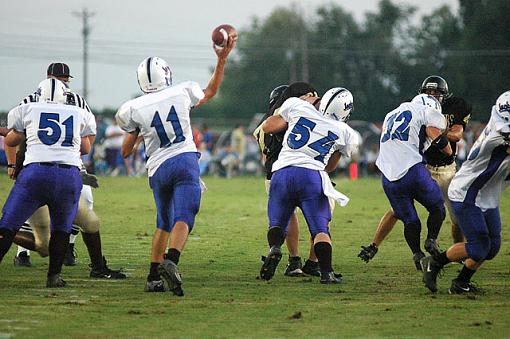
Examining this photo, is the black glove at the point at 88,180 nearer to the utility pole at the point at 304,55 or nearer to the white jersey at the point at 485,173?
the white jersey at the point at 485,173

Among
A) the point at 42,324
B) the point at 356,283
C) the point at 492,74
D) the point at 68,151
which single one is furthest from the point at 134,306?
the point at 492,74

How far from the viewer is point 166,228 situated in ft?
28.6

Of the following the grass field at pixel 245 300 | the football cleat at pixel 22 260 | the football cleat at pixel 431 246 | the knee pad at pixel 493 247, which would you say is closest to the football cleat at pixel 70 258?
the grass field at pixel 245 300

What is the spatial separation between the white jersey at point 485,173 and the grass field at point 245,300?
0.80 meters

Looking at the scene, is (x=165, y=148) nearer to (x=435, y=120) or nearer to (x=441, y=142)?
(x=435, y=120)

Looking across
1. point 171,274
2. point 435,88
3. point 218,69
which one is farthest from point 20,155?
point 435,88

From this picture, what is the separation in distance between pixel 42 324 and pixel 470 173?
11.6 feet

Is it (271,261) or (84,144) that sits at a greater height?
(84,144)

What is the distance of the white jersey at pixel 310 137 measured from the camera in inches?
360

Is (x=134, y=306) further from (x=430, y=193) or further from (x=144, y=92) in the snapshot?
(x=430, y=193)

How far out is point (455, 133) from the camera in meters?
10.5

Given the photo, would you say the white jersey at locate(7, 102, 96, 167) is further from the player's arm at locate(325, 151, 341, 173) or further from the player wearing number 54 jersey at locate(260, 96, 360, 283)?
the player's arm at locate(325, 151, 341, 173)

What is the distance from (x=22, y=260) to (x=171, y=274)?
2888mm

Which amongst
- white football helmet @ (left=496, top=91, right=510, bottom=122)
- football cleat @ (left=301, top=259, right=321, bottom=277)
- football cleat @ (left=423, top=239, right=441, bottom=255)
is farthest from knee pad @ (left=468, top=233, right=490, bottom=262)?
football cleat @ (left=301, top=259, right=321, bottom=277)
